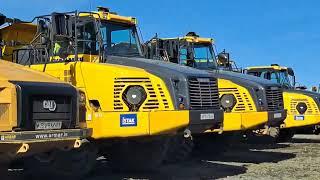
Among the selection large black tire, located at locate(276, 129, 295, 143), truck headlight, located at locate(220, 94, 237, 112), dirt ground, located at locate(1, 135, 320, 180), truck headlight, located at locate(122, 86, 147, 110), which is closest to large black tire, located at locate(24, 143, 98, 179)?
dirt ground, located at locate(1, 135, 320, 180)

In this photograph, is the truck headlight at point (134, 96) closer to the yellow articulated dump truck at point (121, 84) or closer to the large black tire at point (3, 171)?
the yellow articulated dump truck at point (121, 84)

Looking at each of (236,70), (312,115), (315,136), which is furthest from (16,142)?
(315,136)

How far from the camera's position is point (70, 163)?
8.56 meters

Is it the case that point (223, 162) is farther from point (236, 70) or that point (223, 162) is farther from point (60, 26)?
point (60, 26)

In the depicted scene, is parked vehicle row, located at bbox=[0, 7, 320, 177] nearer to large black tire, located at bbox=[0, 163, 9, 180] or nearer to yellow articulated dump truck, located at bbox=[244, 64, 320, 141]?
large black tire, located at bbox=[0, 163, 9, 180]

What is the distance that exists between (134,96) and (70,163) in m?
1.40

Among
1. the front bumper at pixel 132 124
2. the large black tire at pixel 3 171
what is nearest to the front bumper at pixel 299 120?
the front bumper at pixel 132 124

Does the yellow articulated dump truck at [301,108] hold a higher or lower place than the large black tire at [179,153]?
higher

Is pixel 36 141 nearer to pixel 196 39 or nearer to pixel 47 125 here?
pixel 47 125

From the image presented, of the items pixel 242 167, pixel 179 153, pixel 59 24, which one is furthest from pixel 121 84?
pixel 242 167

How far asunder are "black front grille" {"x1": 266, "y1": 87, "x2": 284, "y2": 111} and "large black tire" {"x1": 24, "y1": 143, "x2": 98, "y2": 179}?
4.89 meters

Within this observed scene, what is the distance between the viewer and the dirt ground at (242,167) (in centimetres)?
1025

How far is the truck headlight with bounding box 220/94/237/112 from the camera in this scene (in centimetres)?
1171

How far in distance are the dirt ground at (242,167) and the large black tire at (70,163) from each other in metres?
0.68
